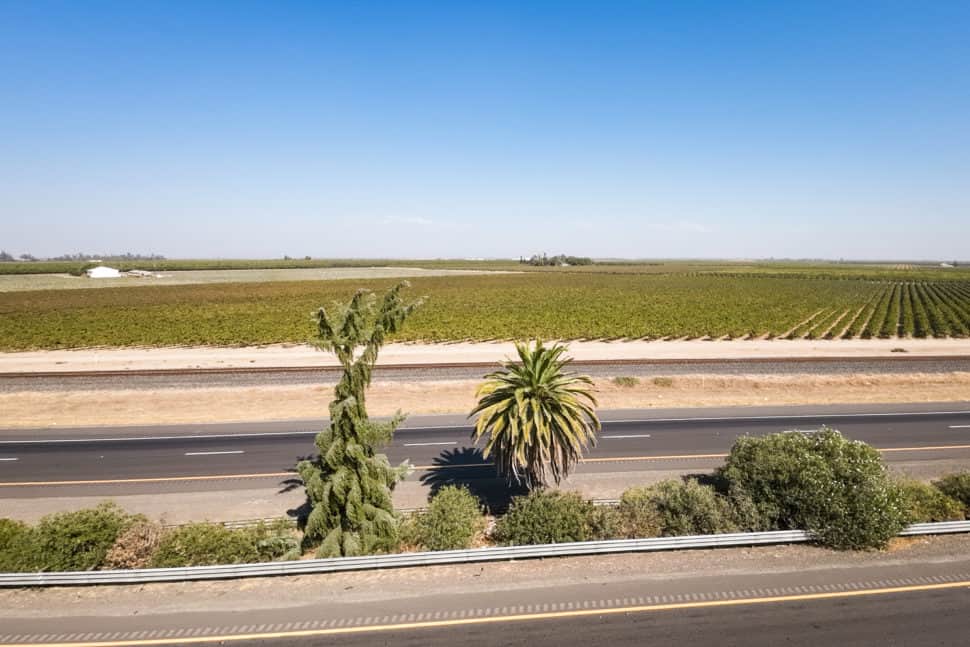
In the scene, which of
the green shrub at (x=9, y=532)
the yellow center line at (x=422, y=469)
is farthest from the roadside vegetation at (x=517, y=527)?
the yellow center line at (x=422, y=469)

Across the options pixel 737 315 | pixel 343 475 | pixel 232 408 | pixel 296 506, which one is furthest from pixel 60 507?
pixel 737 315

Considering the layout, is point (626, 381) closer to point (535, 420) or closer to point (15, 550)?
point (535, 420)

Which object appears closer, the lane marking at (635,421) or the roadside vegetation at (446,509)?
the roadside vegetation at (446,509)

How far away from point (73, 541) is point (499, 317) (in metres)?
51.1

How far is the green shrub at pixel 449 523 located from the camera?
44.0 ft

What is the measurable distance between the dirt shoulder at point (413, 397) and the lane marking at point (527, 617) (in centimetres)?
1833

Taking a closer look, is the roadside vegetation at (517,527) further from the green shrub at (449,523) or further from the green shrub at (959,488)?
the green shrub at (959,488)

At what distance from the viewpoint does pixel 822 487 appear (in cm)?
1356

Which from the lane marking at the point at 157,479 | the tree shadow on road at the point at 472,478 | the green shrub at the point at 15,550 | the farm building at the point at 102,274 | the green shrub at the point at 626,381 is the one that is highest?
the farm building at the point at 102,274

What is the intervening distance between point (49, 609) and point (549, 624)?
11139 millimetres

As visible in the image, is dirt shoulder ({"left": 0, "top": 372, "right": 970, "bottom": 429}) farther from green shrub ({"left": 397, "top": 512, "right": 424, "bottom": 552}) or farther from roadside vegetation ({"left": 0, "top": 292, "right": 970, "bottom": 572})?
green shrub ({"left": 397, "top": 512, "right": 424, "bottom": 552})

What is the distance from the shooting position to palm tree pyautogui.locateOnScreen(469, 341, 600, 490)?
15344 millimetres

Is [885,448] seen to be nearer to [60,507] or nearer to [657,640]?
[657,640]

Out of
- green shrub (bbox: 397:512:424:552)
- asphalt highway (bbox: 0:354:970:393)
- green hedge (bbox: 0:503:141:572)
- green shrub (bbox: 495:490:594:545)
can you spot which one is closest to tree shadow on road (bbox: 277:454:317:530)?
green shrub (bbox: 397:512:424:552)
